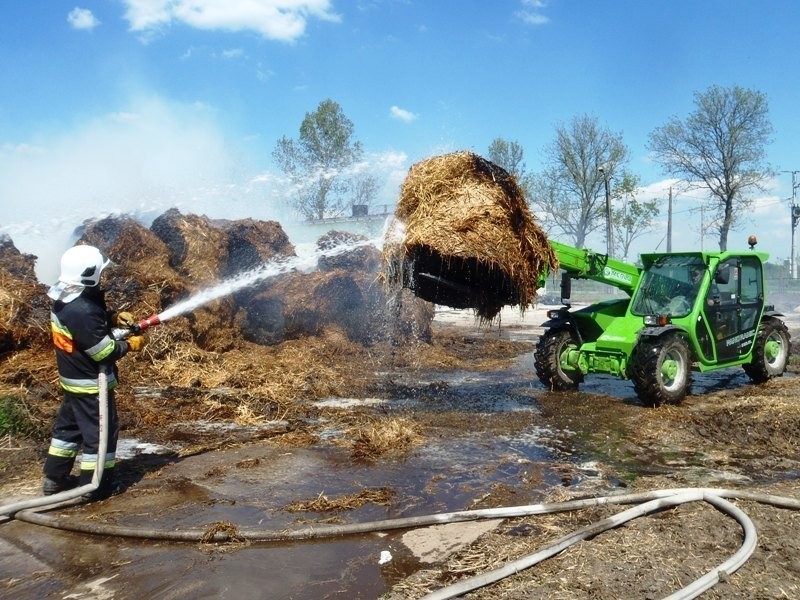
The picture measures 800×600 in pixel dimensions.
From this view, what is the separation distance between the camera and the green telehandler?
8422 mm

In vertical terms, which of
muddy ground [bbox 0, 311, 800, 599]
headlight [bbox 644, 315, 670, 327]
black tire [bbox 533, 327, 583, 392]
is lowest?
muddy ground [bbox 0, 311, 800, 599]

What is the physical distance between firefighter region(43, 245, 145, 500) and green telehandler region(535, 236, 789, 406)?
5.10 m

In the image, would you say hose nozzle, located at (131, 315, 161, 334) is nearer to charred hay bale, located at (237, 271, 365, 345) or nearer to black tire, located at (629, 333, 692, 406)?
black tire, located at (629, 333, 692, 406)

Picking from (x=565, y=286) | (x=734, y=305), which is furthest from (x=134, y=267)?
(x=734, y=305)

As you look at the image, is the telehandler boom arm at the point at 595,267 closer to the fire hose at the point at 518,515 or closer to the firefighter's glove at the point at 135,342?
the fire hose at the point at 518,515

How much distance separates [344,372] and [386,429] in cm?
470

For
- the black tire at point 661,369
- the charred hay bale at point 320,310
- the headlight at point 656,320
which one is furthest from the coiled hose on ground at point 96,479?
the charred hay bale at point 320,310

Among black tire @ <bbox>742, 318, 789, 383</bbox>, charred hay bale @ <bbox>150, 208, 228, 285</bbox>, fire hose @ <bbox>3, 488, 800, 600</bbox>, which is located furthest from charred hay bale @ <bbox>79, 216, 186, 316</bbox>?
black tire @ <bbox>742, 318, 789, 383</bbox>

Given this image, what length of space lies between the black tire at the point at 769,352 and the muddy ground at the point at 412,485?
0.92ft

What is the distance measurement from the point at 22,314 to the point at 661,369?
30.0ft

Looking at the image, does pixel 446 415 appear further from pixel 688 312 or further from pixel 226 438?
pixel 688 312

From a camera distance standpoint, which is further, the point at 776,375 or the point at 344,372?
the point at 344,372

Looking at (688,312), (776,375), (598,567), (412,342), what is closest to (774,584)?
(598,567)

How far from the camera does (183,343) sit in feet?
35.4
